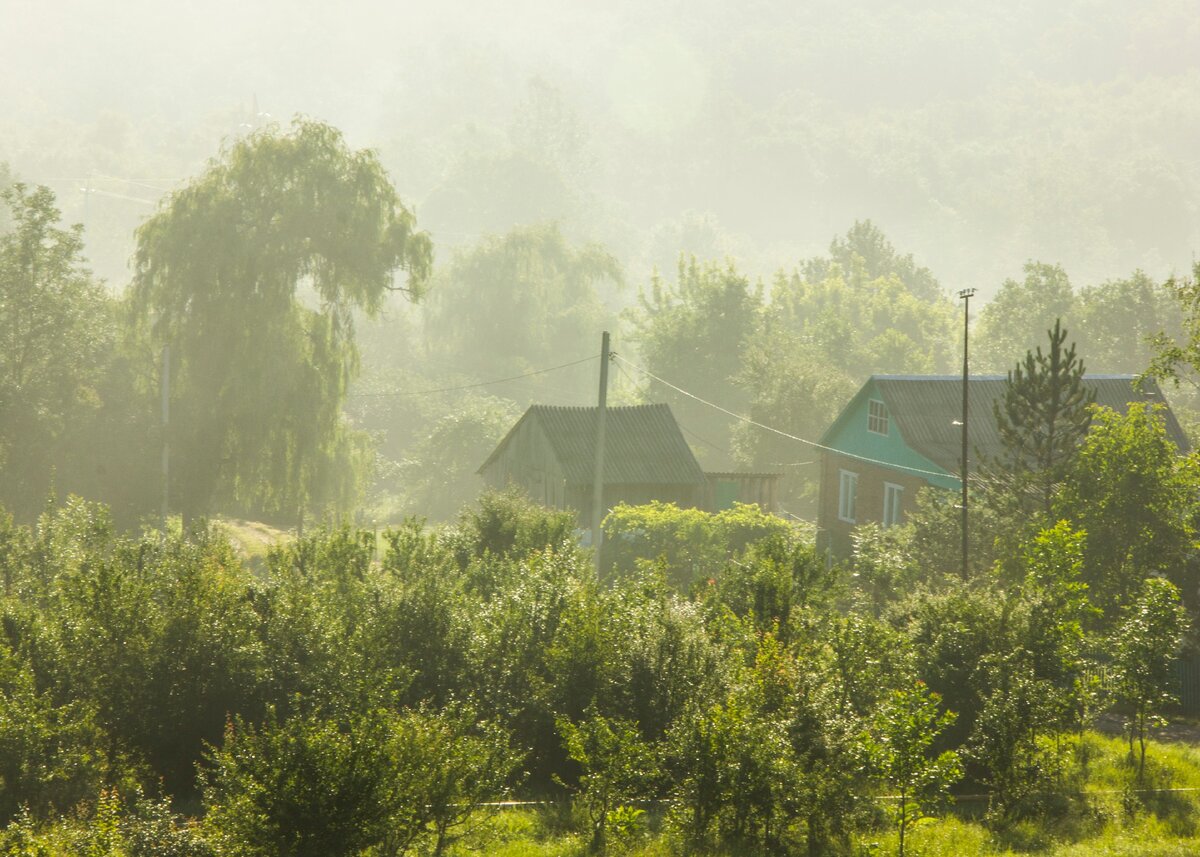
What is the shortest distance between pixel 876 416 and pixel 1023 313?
53.5m

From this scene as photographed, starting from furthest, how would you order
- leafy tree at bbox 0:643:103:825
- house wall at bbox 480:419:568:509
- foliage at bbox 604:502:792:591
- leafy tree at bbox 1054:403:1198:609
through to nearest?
house wall at bbox 480:419:568:509
foliage at bbox 604:502:792:591
leafy tree at bbox 1054:403:1198:609
leafy tree at bbox 0:643:103:825

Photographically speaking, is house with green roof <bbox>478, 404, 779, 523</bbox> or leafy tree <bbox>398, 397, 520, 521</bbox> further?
leafy tree <bbox>398, 397, 520, 521</bbox>

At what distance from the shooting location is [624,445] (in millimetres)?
41969

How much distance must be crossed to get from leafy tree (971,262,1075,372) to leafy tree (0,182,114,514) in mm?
65415

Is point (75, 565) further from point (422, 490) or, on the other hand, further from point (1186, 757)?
point (422, 490)

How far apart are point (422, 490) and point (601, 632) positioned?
5199 cm

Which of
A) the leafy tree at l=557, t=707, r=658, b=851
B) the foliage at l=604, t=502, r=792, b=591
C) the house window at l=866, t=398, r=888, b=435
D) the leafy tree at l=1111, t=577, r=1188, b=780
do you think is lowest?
the leafy tree at l=557, t=707, r=658, b=851

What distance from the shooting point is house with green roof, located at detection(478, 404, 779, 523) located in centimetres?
4088

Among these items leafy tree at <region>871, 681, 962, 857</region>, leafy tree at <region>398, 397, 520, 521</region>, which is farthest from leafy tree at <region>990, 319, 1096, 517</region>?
leafy tree at <region>398, 397, 520, 521</region>

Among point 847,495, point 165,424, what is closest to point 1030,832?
point 847,495

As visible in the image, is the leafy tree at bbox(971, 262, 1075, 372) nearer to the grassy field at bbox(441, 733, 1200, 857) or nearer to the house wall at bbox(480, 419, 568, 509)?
the house wall at bbox(480, 419, 568, 509)

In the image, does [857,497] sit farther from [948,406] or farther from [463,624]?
[463,624]

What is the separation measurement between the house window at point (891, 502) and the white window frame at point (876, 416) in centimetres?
189

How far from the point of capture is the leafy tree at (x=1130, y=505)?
22234 millimetres
